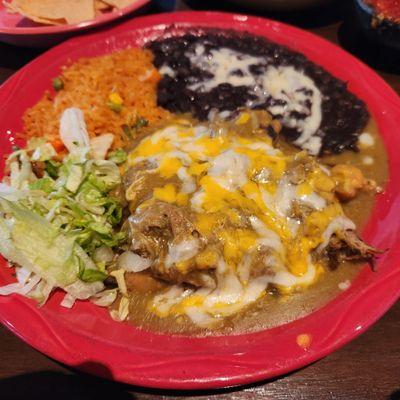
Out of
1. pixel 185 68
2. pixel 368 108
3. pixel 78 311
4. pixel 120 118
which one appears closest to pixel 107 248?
pixel 78 311

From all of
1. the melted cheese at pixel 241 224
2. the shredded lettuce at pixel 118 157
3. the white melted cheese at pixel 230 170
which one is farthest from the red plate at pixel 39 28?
the white melted cheese at pixel 230 170

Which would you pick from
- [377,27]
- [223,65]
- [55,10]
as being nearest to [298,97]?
[223,65]

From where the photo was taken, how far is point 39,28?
3154 millimetres

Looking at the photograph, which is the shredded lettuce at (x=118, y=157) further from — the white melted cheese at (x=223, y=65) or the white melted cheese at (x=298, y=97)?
the white melted cheese at (x=298, y=97)

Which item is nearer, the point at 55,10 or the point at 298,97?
the point at 298,97

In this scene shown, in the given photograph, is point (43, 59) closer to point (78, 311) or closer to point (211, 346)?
point (78, 311)

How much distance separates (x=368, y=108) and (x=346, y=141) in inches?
12.2

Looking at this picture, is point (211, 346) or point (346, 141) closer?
point (211, 346)

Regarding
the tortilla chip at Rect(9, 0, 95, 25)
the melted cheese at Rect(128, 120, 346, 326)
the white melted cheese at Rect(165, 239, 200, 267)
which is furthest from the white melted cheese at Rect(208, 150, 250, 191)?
the tortilla chip at Rect(9, 0, 95, 25)

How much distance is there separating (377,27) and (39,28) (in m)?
2.53

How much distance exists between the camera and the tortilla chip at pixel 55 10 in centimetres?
322

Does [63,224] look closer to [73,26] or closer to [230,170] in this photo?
[230,170]

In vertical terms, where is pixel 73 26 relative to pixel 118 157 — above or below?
above

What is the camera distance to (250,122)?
8.59 feet
